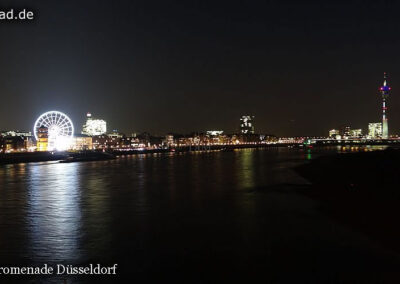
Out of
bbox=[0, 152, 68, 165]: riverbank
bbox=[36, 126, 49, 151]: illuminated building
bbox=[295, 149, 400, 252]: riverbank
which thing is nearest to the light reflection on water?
bbox=[295, 149, 400, 252]: riverbank

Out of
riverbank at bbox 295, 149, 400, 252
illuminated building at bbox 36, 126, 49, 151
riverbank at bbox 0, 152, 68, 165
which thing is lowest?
riverbank at bbox 295, 149, 400, 252

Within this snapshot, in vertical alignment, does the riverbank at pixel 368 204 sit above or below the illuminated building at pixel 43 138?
below

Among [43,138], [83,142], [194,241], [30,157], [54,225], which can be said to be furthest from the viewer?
[83,142]

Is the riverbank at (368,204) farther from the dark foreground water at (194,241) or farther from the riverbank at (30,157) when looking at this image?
the riverbank at (30,157)

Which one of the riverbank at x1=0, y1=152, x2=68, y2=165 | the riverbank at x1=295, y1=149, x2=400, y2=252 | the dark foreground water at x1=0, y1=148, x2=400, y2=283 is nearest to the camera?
the dark foreground water at x1=0, y1=148, x2=400, y2=283

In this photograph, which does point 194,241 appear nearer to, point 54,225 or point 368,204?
point 54,225

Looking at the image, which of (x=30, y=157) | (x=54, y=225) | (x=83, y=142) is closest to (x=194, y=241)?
(x=54, y=225)

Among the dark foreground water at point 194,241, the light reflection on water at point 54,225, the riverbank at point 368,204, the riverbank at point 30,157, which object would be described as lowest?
the dark foreground water at point 194,241

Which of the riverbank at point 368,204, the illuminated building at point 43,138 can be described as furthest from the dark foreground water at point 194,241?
the illuminated building at point 43,138

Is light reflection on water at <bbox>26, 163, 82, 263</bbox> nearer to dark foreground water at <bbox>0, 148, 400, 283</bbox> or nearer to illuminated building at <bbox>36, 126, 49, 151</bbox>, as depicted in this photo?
dark foreground water at <bbox>0, 148, 400, 283</bbox>

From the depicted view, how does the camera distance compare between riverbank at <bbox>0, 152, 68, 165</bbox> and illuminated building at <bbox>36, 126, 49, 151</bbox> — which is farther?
illuminated building at <bbox>36, 126, 49, 151</bbox>

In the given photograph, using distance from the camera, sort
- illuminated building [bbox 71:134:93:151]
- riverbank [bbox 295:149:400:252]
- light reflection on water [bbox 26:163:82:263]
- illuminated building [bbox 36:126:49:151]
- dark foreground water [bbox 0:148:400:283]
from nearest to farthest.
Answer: dark foreground water [bbox 0:148:400:283]
light reflection on water [bbox 26:163:82:263]
riverbank [bbox 295:149:400:252]
illuminated building [bbox 36:126:49:151]
illuminated building [bbox 71:134:93:151]

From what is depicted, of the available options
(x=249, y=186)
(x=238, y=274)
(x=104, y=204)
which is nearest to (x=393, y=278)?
(x=238, y=274)

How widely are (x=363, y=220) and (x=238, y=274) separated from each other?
272 inches
